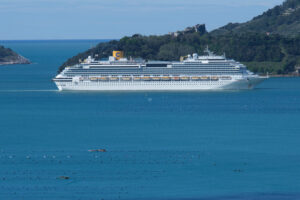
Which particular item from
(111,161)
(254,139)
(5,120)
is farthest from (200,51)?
(111,161)

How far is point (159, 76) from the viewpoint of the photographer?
9362cm

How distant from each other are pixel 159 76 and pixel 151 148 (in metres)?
46.4

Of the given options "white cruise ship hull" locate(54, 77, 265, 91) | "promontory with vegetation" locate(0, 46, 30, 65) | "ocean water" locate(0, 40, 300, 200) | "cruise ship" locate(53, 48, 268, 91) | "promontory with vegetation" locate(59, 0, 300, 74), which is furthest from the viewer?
"promontory with vegetation" locate(0, 46, 30, 65)

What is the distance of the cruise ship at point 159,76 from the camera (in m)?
91.9

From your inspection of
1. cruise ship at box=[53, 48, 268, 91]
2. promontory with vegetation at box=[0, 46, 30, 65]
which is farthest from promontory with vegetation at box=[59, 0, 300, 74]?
promontory with vegetation at box=[0, 46, 30, 65]

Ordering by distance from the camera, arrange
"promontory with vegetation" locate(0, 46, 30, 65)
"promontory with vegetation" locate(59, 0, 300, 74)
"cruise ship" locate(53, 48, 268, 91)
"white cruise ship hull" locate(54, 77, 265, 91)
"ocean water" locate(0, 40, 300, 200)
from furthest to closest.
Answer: "promontory with vegetation" locate(0, 46, 30, 65)
"promontory with vegetation" locate(59, 0, 300, 74)
"cruise ship" locate(53, 48, 268, 91)
"white cruise ship hull" locate(54, 77, 265, 91)
"ocean water" locate(0, 40, 300, 200)

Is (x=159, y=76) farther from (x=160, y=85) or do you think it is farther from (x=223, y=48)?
(x=223, y=48)

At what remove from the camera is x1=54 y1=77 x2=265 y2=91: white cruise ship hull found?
300 ft

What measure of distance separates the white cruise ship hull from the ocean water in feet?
33.4

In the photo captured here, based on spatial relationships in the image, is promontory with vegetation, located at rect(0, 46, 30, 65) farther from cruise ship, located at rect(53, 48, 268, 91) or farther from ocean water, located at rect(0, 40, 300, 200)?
ocean water, located at rect(0, 40, 300, 200)

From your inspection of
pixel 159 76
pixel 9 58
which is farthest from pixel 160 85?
pixel 9 58

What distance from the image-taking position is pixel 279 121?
200 ft

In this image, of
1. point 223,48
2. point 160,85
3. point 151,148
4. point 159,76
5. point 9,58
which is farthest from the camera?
point 9,58

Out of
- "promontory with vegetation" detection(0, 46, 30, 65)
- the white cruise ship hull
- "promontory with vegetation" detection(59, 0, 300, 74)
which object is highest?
"promontory with vegetation" detection(59, 0, 300, 74)
